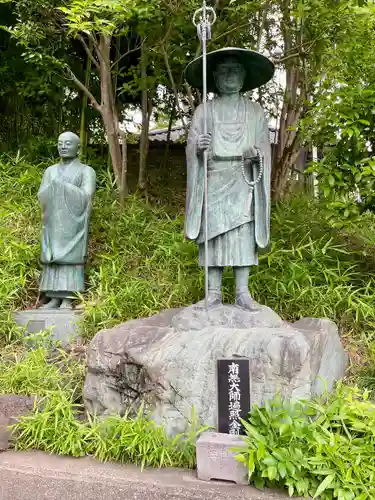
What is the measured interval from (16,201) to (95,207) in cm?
116

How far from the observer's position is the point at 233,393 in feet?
10.8

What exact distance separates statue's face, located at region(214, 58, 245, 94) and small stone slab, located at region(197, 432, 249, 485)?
8.96ft

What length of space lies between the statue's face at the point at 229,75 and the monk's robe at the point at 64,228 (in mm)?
1842

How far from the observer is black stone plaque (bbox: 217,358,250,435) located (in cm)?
→ 324

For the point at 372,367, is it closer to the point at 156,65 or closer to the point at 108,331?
the point at 108,331

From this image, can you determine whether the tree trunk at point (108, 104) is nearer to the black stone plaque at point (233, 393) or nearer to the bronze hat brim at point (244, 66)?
the bronze hat brim at point (244, 66)

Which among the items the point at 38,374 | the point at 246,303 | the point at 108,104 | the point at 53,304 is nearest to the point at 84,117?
the point at 108,104

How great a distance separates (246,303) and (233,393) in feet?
3.07

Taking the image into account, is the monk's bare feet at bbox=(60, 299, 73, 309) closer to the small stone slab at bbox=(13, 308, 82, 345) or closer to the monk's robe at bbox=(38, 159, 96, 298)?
the monk's robe at bbox=(38, 159, 96, 298)

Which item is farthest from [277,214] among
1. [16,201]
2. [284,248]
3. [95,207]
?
[16,201]

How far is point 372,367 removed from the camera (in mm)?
4133

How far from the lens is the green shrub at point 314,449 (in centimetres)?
273

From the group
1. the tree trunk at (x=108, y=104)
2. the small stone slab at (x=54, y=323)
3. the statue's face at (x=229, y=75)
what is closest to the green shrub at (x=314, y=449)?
the small stone slab at (x=54, y=323)

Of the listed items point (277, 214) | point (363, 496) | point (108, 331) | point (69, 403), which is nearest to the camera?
point (363, 496)
